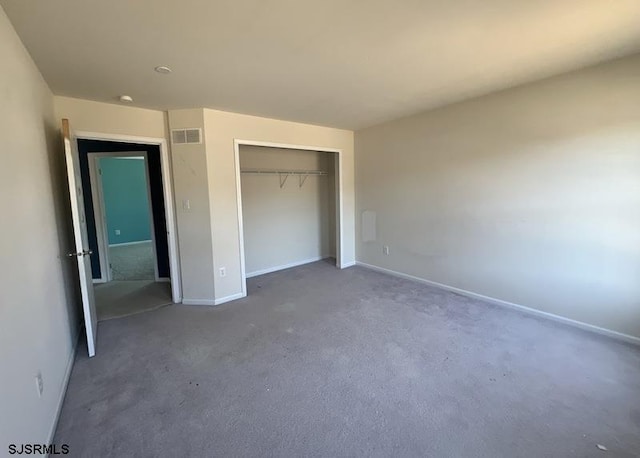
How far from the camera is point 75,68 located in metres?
2.28

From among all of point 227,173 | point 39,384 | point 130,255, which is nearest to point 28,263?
point 39,384

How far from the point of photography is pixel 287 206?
5180mm

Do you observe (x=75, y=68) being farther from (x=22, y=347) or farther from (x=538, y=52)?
(x=538, y=52)

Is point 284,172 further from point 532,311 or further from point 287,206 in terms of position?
point 532,311

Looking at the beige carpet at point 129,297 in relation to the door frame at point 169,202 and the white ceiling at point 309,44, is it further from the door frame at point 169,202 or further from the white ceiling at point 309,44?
the white ceiling at point 309,44

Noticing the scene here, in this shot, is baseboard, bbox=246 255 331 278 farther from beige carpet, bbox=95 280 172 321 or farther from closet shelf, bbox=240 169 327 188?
closet shelf, bbox=240 169 327 188

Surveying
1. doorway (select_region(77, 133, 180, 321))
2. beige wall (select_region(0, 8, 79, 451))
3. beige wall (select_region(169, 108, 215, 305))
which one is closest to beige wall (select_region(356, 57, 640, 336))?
beige wall (select_region(169, 108, 215, 305))

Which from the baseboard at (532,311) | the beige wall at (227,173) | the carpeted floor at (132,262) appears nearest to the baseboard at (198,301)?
the beige wall at (227,173)

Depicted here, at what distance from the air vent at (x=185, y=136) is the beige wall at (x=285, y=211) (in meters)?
1.19

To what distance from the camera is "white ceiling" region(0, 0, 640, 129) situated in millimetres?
1637

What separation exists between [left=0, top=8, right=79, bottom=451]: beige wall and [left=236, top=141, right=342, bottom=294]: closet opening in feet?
7.63

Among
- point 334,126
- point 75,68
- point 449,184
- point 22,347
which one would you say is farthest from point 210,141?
point 449,184

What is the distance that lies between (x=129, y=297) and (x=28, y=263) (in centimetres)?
253

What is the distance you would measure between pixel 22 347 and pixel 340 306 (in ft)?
8.83
